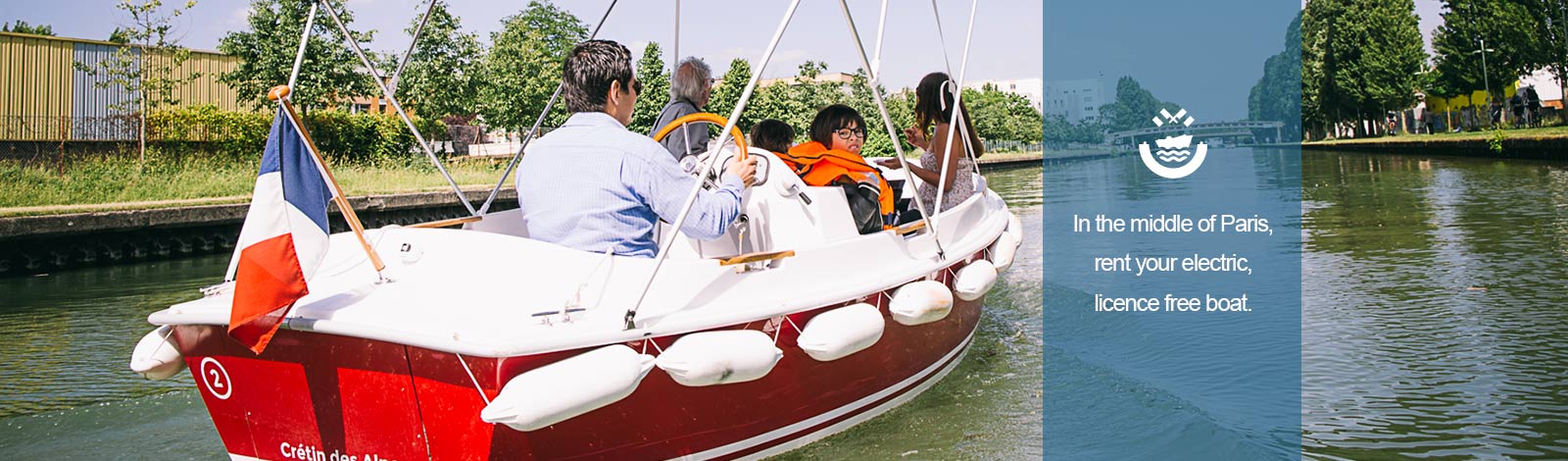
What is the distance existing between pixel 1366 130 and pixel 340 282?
82460 millimetres

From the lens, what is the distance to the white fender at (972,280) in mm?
5625

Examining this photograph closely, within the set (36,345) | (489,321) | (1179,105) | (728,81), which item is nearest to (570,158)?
(489,321)

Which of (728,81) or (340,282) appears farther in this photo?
(728,81)

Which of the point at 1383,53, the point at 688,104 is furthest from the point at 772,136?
the point at 1383,53

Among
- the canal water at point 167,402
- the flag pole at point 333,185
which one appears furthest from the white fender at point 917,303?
the flag pole at point 333,185

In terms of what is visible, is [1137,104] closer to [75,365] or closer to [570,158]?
[570,158]

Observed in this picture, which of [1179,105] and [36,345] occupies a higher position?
[1179,105]

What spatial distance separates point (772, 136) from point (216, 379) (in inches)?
122

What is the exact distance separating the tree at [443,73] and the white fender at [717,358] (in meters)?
26.9

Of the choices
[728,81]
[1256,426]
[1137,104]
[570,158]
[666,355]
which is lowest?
[1256,426]

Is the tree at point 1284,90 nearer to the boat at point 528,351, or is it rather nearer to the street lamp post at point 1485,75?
the boat at point 528,351

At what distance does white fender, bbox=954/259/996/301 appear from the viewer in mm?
5625

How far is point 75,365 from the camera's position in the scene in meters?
7.04

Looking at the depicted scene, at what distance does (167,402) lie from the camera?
5.81 metres
